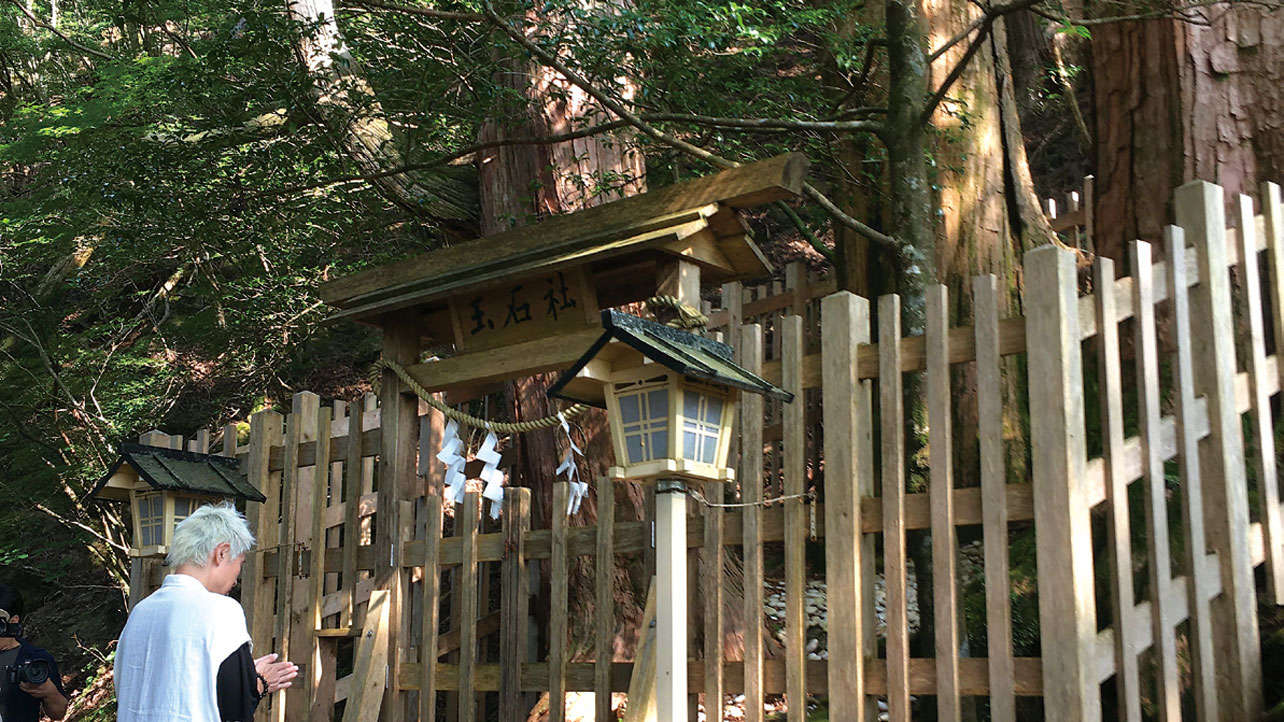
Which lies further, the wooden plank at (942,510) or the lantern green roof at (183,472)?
the lantern green roof at (183,472)

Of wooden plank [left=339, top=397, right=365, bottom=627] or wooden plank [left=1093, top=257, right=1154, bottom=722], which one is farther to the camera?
wooden plank [left=339, top=397, right=365, bottom=627]

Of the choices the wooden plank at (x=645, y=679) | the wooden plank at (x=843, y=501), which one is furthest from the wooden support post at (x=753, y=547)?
the wooden plank at (x=645, y=679)

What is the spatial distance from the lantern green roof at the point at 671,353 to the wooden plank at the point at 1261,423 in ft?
8.40

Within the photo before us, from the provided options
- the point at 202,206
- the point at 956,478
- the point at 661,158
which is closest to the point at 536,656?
the point at 956,478

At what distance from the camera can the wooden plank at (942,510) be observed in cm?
391

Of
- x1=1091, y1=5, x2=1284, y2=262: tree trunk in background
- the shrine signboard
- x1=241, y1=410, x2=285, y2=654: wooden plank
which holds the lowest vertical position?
x1=241, y1=410, x2=285, y2=654: wooden plank

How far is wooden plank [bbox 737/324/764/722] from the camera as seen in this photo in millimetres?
4293

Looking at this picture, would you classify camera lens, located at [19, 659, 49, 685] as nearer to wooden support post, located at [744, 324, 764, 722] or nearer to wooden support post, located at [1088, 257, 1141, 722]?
wooden support post, located at [744, 324, 764, 722]

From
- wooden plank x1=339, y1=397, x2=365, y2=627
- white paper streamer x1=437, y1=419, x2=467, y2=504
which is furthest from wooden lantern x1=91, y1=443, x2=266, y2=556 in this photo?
white paper streamer x1=437, y1=419, x2=467, y2=504

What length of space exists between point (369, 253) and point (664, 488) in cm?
810

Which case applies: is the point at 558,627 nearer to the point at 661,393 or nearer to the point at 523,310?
the point at 523,310

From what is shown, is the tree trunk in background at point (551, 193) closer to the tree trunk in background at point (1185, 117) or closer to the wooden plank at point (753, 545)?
the wooden plank at point (753, 545)

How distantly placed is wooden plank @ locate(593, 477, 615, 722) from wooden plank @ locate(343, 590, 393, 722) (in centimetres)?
127

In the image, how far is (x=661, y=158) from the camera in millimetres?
7246
